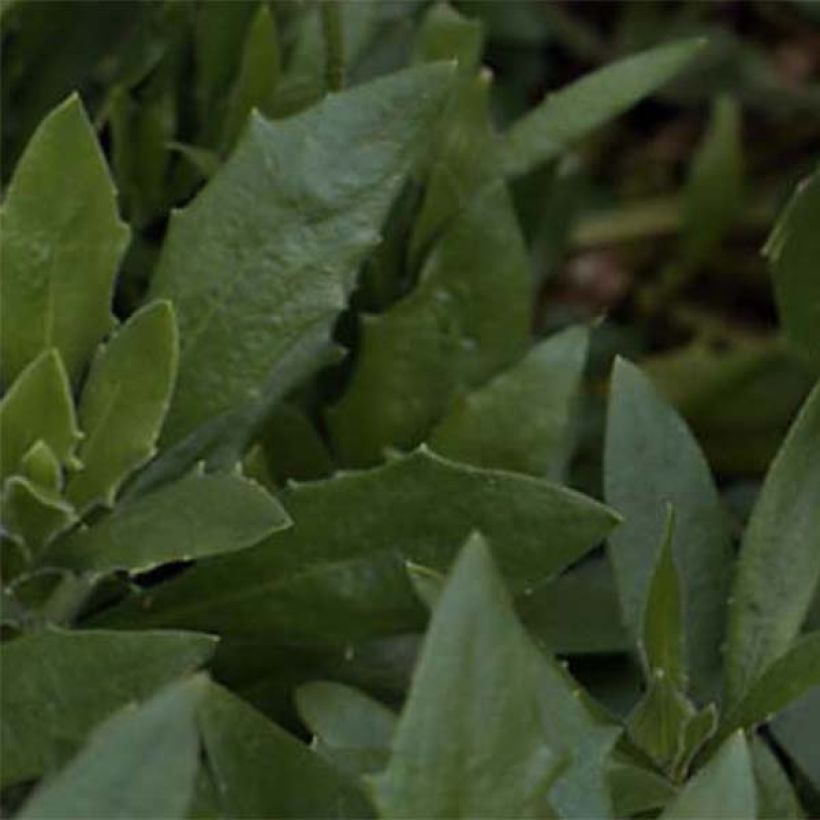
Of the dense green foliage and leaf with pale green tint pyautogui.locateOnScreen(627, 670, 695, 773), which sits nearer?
the dense green foliage

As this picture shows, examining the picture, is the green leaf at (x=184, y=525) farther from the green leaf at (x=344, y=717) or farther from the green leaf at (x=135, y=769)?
the green leaf at (x=135, y=769)

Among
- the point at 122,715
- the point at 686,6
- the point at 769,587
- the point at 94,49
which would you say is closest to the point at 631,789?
the point at 769,587

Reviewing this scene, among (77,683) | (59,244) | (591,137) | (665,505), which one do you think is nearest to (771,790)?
(665,505)

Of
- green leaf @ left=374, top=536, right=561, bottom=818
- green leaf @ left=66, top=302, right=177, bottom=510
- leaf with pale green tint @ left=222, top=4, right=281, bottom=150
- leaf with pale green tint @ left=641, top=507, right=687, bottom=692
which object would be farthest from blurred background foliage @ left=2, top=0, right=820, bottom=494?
green leaf @ left=374, top=536, right=561, bottom=818

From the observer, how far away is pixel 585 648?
175 cm

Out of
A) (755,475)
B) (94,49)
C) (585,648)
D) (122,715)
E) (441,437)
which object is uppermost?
(94,49)

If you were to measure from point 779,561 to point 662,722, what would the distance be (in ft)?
0.45


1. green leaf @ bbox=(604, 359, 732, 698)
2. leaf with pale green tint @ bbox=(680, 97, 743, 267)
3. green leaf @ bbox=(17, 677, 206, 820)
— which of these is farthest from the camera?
leaf with pale green tint @ bbox=(680, 97, 743, 267)

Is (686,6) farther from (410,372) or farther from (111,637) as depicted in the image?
(111,637)

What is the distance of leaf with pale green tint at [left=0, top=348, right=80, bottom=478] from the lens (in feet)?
4.99

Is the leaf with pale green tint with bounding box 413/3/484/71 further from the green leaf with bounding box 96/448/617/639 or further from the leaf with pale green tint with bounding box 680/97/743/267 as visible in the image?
the leaf with pale green tint with bounding box 680/97/743/267

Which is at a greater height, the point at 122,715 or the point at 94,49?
the point at 94,49

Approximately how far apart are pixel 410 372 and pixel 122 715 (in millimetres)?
781

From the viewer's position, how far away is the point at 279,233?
1596 millimetres
